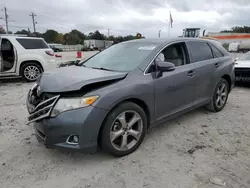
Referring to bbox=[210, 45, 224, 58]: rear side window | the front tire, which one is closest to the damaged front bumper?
Result: the front tire

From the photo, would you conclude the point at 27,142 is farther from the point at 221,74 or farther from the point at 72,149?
the point at 221,74

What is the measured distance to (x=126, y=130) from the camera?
2715 mm

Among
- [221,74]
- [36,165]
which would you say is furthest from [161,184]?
[221,74]

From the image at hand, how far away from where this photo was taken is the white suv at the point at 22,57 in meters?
7.13

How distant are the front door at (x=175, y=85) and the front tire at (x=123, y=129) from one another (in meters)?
0.38

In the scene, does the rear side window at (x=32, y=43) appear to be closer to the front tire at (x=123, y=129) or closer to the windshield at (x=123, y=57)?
the windshield at (x=123, y=57)

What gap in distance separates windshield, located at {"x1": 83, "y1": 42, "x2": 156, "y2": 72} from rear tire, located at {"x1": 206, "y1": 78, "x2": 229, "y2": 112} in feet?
6.05

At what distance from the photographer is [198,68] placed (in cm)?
368

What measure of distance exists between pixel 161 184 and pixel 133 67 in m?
1.53

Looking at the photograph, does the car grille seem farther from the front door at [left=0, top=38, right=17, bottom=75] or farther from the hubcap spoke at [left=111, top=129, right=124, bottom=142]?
the front door at [left=0, top=38, right=17, bottom=75]

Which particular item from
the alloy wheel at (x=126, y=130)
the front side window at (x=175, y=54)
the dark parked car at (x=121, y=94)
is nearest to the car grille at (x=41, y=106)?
the dark parked car at (x=121, y=94)

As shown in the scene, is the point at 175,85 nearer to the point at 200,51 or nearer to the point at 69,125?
the point at 200,51

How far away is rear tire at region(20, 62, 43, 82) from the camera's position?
7340 mm

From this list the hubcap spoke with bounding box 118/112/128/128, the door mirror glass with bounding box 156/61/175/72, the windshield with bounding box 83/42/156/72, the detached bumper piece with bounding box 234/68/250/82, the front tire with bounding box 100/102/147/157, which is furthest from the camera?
the detached bumper piece with bounding box 234/68/250/82
